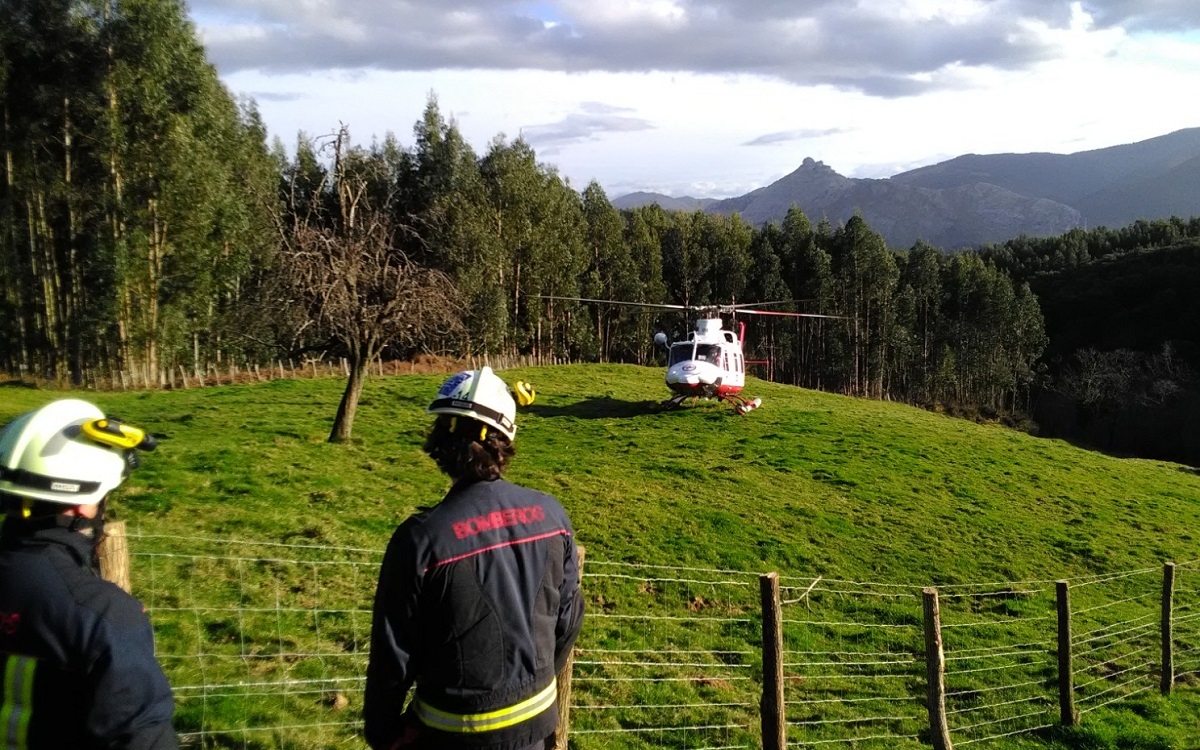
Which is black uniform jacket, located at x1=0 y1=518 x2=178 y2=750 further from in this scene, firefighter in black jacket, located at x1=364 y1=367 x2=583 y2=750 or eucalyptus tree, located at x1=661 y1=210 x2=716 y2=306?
eucalyptus tree, located at x1=661 y1=210 x2=716 y2=306

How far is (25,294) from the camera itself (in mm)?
28609

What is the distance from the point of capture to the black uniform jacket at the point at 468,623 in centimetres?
263

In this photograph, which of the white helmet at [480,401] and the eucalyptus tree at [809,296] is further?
the eucalyptus tree at [809,296]

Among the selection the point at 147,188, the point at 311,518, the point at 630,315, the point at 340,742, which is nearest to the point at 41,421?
the point at 340,742

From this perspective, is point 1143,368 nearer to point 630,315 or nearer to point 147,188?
point 630,315

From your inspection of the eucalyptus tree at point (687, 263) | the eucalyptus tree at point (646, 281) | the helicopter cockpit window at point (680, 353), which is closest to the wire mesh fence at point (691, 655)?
the helicopter cockpit window at point (680, 353)

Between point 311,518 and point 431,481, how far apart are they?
13.2ft

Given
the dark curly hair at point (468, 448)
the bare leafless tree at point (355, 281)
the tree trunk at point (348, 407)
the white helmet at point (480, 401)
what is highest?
the bare leafless tree at point (355, 281)

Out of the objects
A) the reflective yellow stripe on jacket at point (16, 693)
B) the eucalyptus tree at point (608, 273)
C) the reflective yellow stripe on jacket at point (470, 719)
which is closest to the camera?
the reflective yellow stripe on jacket at point (16, 693)

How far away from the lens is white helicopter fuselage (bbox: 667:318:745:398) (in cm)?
2412

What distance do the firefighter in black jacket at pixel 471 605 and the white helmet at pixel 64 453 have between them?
3.34 feet

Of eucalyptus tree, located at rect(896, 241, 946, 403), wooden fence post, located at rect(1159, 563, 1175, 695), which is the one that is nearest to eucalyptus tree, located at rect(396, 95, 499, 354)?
wooden fence post, located at rect(1159, 563, 1175, 695)

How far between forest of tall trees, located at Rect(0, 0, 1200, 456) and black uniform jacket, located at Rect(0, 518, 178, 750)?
1364 centimetres

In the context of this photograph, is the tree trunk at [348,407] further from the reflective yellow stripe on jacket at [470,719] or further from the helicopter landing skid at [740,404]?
the reflective yellow stripe on jacket at [470,719]
